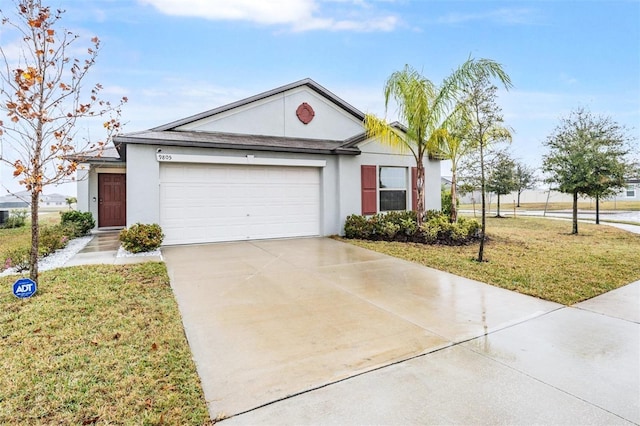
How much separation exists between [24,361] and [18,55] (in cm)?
479

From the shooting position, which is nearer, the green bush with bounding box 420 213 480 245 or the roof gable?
the green bush with bounding box 420 213 480 245

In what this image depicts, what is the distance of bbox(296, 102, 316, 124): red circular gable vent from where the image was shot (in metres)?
12.5

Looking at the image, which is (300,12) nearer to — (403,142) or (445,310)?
(403,142)

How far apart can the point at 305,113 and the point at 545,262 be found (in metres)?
9.26

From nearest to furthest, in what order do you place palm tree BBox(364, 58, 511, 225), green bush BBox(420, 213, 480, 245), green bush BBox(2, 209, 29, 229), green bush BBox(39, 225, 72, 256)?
green bush BBox(39, 225, 72, 256)
palm tree BBox(364, 58, 511, 225)
green bush BBox(420, 213, 480, 245)
green bush BBox(2, 209, 29, 229)

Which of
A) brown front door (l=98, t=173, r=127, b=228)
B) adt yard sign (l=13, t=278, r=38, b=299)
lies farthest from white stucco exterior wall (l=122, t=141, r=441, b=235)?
brown front door (l=98, t=173, r=127, b=228)

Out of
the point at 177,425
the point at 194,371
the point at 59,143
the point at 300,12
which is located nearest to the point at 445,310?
the point at 194,371

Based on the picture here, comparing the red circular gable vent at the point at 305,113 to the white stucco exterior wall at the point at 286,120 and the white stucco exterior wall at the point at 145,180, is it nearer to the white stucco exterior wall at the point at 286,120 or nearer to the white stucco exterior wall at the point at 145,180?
the white stucco exterior wall at the point at 286,120

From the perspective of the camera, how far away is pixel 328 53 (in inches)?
603

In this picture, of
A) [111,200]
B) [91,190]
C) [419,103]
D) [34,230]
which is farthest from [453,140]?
[91,190]

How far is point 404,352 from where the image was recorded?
11.2ft

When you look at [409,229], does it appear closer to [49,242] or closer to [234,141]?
[234,141]

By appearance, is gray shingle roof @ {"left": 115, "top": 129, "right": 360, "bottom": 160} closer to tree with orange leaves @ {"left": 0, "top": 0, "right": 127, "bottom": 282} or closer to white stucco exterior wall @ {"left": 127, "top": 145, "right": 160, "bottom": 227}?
white stucco exterior wall @ {"left": 127, "top": 145, "right": 160, "bottom": 227}

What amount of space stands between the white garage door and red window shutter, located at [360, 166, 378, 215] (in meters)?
1.78
